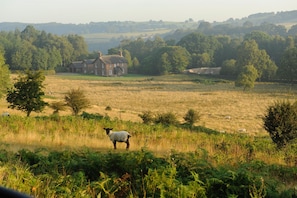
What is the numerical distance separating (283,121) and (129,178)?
1114 centimetres

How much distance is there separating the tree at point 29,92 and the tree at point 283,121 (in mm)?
15456

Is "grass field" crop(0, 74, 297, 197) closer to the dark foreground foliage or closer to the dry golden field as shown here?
the dark foreground foliage

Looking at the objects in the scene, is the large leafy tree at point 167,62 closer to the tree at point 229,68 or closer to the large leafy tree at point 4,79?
the tree at point 229,68

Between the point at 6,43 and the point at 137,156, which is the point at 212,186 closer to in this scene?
the point at 137,156

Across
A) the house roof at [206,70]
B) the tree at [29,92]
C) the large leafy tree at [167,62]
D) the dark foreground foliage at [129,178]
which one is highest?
the dark foreground foliage at [129,178]

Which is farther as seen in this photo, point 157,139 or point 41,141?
point 157,139

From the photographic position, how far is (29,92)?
26062 mm

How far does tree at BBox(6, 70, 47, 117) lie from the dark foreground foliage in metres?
16.2

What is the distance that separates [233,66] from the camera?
116188 millimetres

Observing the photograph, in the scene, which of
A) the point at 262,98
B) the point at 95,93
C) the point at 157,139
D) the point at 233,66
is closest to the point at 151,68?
the point at 233,66

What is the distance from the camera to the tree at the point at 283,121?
667 inches

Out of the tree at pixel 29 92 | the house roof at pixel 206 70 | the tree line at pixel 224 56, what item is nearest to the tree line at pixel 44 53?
the tree line at pixel 224 56

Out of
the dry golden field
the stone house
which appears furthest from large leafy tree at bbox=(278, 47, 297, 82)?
the stone house

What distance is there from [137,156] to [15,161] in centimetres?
308
